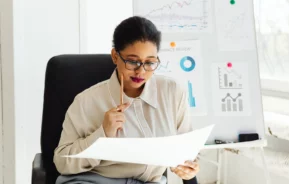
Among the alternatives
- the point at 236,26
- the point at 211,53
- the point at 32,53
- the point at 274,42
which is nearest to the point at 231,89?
the point at 211,53

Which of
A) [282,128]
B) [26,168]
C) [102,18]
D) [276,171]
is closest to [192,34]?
[102,18]

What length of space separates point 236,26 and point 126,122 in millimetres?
883

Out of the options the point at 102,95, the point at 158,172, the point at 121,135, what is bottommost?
the point at 158,172

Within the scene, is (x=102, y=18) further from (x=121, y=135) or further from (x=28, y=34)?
(x=121, y=135)

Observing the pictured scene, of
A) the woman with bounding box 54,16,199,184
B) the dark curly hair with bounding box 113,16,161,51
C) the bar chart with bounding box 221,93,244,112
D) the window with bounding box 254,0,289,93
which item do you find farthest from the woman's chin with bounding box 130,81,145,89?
the window with bounding box 254,0,289,93

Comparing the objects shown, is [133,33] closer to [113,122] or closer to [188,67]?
[113,122]

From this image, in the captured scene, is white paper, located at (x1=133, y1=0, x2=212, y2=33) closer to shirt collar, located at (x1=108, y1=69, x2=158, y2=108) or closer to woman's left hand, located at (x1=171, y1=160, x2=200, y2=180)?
A: shirt collar, located at (x1=108, y1=69, x2=158, y2=108)

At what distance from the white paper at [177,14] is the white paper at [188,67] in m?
0.07

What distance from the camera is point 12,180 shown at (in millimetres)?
1786

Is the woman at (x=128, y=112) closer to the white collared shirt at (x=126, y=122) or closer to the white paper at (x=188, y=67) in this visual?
the white collared shirt at (x=126, y=122)

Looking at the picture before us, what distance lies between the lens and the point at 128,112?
1.16m

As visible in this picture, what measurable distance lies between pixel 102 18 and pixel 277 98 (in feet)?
3.75

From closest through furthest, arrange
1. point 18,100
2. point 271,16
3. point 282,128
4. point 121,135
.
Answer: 1. point 121,135
2. point 18,100
3. point 282,128
4. point 271,16

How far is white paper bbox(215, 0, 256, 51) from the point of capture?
1.74m
